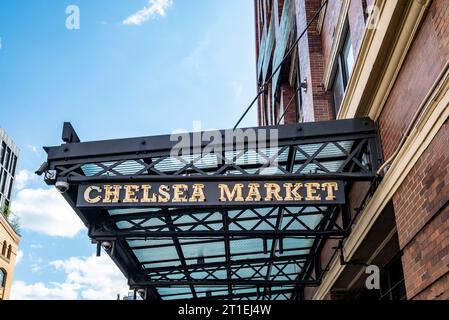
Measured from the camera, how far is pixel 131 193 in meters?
7.55

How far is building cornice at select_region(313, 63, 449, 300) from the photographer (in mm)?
5395

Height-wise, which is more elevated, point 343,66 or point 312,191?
point 343,66

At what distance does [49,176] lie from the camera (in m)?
7.79

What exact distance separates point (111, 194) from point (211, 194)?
4.75ft

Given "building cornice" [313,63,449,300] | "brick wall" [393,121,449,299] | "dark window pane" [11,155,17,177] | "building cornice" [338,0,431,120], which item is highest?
"dark window pane" [11,155,17,177]

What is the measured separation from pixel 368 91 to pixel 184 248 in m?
6.25

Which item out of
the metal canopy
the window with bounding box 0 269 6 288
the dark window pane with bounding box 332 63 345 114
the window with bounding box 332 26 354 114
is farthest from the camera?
the window with bounding box 0 269 6 288

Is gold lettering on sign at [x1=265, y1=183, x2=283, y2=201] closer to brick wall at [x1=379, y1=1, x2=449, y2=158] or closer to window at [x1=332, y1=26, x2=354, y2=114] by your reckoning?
brick wall at [x1=379, y1=1, x2=449, y2=158]

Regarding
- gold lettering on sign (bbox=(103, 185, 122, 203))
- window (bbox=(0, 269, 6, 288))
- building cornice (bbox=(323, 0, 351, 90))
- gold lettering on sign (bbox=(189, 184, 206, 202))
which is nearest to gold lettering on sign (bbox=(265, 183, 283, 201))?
gold lettering on sign (bbox=(189, 184, 206, 202))

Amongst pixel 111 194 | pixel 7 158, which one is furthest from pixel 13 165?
pixel 111 194

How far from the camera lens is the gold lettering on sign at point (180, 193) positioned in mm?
7473

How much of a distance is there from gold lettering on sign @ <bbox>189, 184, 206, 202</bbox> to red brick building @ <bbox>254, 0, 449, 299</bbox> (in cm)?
247

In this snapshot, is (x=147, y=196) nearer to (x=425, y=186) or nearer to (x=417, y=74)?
(x=425, y=186)
